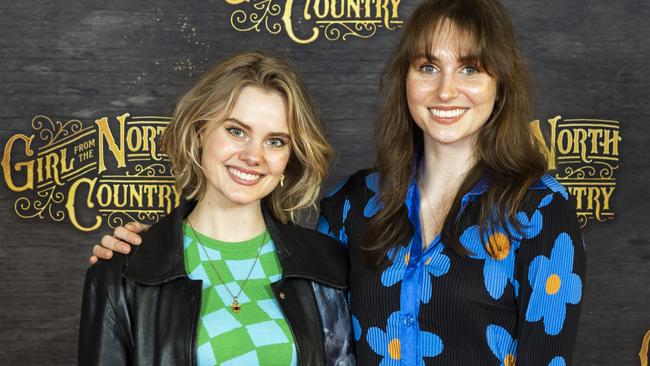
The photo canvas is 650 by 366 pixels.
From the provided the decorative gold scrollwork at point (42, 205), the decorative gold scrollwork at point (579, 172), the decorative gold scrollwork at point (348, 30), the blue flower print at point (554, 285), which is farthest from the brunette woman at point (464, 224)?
the decorative gold scrollwork at point (42, 205)

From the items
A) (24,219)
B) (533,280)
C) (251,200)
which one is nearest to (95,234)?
(24,219)

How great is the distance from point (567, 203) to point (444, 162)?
11.8 inches

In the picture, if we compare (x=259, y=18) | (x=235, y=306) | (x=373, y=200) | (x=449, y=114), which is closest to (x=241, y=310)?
(x=235, y=306)

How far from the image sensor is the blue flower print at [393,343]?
1.76 metres

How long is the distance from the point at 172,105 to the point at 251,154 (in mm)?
1171

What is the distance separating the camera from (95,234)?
2.90 m

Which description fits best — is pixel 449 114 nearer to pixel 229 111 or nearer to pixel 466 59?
pixel 466 59

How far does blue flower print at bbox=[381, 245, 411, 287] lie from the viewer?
5.97 ft

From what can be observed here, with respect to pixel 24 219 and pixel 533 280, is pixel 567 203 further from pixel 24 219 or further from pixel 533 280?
pixel 24 219

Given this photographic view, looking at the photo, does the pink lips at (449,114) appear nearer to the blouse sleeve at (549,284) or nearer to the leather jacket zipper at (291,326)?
the blouse sleeve at (549,284)

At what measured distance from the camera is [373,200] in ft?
6.61

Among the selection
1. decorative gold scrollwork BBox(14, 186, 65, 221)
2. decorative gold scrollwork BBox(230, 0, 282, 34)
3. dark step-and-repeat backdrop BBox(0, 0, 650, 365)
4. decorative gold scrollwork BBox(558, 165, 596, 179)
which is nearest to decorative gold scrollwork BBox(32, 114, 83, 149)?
dark step-and-repeat backdrop BBox(0, 0, 650, 365)

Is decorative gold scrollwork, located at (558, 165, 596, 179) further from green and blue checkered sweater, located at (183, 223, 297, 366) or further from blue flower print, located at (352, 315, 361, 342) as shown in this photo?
green and blue checkered sweater, located at (183, 223, 297, 366)

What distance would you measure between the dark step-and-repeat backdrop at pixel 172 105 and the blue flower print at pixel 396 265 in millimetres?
1087
